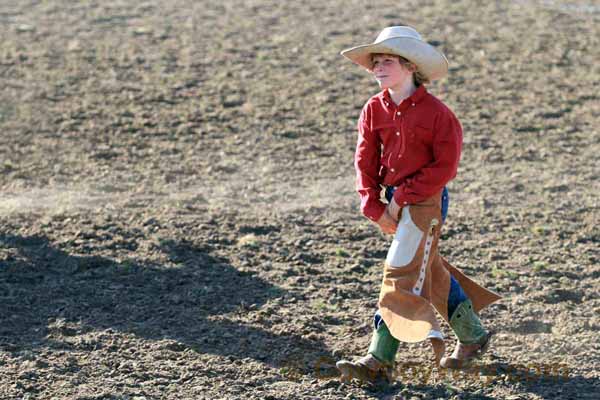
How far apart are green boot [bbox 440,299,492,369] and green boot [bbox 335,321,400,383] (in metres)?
0.37

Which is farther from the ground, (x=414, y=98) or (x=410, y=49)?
(x=410, y=49)

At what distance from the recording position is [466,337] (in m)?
5.18

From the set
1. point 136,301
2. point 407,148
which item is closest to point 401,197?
point 407,148

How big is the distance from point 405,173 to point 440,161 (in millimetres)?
184

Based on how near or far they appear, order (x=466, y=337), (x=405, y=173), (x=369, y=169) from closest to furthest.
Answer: (x=405, y=173)
(x=369, y=169)
(x=466, y=337)

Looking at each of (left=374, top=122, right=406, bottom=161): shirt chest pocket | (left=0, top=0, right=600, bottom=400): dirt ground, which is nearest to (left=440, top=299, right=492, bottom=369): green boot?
(left=0, top=0, right=600, bottom=400): dirt ground

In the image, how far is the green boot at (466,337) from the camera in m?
5.15

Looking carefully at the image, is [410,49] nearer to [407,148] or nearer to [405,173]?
[407,148]

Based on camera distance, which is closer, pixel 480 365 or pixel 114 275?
pixel 480 365

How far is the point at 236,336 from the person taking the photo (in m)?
5.63

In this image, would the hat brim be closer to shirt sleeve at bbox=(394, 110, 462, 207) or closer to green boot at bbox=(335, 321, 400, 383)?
shirt sleeve at bbox=(394, 110, 462, 207)

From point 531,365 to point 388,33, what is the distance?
5.52 ft

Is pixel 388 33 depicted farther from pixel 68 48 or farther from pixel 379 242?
pixel 68 48

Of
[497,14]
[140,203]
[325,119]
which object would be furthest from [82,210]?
[497,14]
